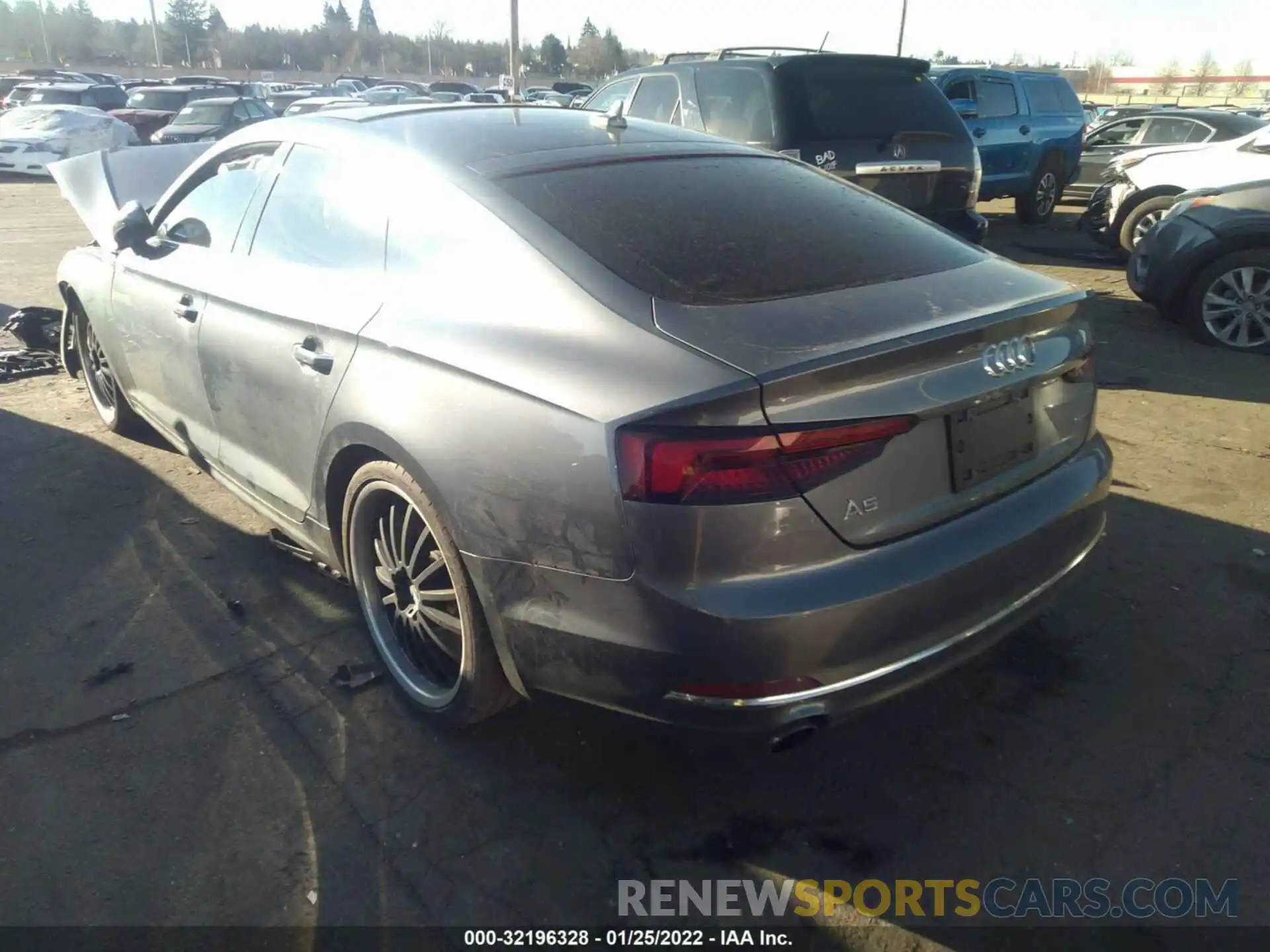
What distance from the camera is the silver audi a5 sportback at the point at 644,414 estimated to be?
2.07 metres

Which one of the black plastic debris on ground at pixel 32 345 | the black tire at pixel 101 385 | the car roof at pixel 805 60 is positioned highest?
the car roof at pixel 805 60

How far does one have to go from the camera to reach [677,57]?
28.7 ft

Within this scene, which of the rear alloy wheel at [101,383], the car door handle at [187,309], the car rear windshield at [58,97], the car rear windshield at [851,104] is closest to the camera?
the car door handle at [187,309]

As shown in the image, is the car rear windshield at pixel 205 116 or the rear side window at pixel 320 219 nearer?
the rear side window at pixel 320 219

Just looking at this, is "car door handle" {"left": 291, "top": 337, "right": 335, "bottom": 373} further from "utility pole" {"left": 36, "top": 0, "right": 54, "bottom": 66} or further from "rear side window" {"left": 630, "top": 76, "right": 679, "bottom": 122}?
"utility pole" {"left": 36, "top": 0, "right": 54, "bottom": 66}

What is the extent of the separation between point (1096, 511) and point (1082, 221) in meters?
9.34

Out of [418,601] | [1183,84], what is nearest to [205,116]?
[418,601]

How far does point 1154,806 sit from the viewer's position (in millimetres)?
2559

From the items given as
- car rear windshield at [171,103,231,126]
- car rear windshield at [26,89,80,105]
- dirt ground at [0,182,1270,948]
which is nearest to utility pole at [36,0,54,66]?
car rear windshield at [26,89,80,105]

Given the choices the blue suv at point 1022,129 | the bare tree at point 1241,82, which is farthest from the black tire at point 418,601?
the bare tree at point 1241,82

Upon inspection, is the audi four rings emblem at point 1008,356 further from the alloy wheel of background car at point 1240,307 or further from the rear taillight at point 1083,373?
the alloy wheel of background car at point 1240,307

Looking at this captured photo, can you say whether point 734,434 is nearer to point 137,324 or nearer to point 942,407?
point 942,407

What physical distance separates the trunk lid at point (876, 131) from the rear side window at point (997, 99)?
19.9ft

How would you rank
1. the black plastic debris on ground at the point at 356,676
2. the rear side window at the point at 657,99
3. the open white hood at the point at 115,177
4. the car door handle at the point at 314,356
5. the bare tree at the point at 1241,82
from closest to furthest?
the car door handle at the point at 314,356 < the black plastic debris on ground at the point at 356,676 < the open white hood at the point at 115,177 < the rear side window at the point at 657,99 < the bare tree at the point at 1241,82
